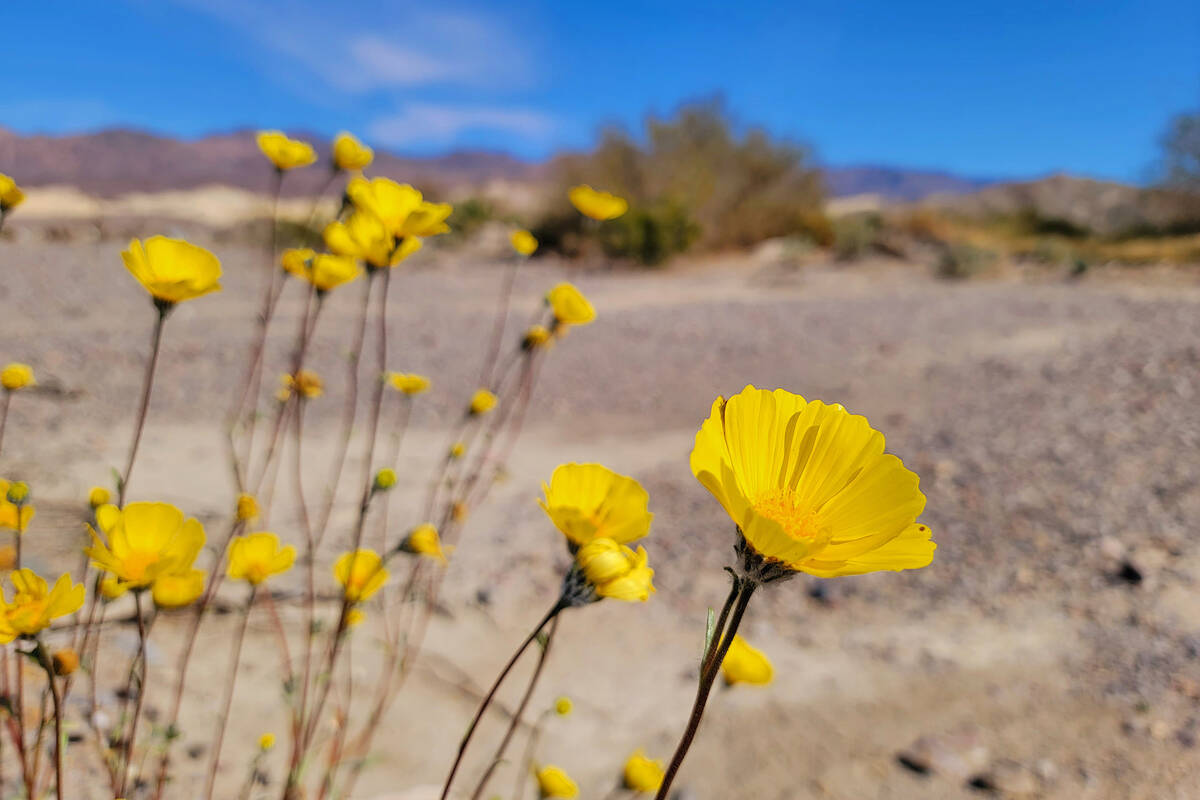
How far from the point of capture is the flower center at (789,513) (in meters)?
0.79

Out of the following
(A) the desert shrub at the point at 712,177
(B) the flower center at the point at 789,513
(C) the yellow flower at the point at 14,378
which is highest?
(A) the desert shrub at the point at 712,177

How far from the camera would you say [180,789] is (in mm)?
1853

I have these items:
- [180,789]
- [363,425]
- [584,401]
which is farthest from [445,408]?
[180,789]

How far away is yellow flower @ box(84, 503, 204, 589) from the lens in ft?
3.02

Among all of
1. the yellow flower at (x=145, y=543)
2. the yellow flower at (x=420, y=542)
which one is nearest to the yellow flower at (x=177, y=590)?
the yellow flower at (x=145, y=543)

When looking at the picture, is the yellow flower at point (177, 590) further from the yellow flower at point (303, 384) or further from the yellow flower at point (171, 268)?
the yellow flower at point (303, 384)

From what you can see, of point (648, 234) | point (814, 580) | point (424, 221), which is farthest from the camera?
point (648, 234)

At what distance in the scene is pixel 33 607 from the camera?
0.90 metres

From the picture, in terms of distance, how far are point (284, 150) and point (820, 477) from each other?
4.76 feet

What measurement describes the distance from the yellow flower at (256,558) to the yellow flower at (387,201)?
0.62m

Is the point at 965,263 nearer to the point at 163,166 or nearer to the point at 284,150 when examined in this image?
the point at 284,150

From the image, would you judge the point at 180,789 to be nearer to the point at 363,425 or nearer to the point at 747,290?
the point at 363,425

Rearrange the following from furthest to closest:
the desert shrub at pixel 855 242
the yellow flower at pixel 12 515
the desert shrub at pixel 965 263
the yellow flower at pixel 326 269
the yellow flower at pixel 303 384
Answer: the desert shrub at pixel 855 242, the desert shrub at pixel 965 263, the yellow flower at pixel 303 384, the yellow flower at pixel 326 269, the yellow flower at pixel 12 515

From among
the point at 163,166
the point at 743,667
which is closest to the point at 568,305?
the point at 743,667
